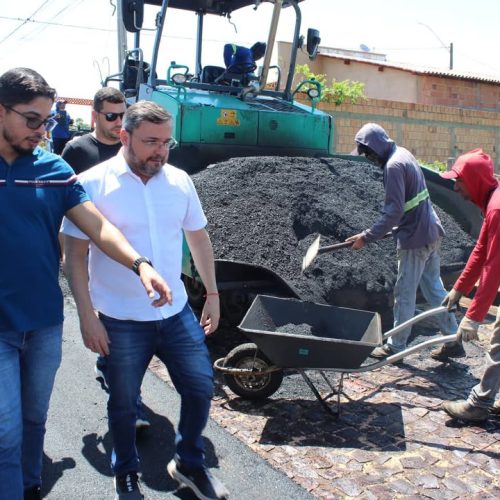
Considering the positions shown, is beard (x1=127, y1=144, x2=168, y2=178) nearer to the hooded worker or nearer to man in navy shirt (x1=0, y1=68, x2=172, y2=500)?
man in navy shirt (x1=0, y1=68, x2=172, y2=500)

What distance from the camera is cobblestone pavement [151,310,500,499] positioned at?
3.34 meters

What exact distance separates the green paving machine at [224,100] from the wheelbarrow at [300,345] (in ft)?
8.87

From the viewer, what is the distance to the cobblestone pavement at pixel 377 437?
3.34m

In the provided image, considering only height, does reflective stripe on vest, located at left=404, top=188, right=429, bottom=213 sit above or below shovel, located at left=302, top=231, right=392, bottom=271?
above

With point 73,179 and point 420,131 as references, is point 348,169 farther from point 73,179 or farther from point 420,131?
point 420,131

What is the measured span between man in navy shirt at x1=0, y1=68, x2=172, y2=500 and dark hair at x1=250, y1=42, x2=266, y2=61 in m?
4.91

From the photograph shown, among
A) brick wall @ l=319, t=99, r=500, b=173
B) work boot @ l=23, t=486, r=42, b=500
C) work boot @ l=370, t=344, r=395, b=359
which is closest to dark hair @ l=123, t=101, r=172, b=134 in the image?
work boot @ l=23, t=486, r=42, b=500

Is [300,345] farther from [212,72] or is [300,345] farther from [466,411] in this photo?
[212,72]

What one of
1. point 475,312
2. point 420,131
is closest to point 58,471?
point 475,312

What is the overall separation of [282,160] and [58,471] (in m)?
3.90

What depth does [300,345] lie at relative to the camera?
388cm

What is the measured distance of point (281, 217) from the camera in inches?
218

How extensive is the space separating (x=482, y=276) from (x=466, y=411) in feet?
2.95

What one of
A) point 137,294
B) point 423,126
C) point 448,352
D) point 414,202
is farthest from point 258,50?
point 423,126
